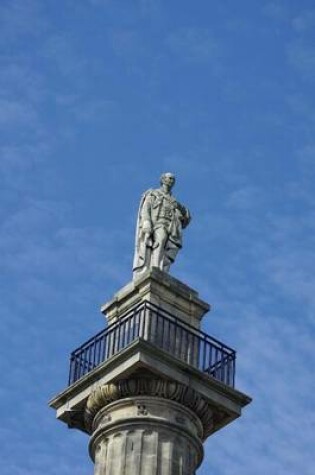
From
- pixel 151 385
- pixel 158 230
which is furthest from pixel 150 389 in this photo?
pixel 158 230

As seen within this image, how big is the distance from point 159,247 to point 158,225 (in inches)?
24.9

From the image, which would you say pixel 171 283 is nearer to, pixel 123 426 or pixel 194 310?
pixel 194 310

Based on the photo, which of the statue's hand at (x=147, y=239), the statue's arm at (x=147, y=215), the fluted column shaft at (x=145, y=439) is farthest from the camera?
the statue's arm at (x=147, y=215)

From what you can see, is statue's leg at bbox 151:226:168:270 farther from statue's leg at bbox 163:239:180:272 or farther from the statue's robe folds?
statue's leg at bbox 163:239:180:272

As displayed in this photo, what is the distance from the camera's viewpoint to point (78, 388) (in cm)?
3275

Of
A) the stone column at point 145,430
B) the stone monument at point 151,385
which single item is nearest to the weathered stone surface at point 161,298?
the stone monument at point 151,385

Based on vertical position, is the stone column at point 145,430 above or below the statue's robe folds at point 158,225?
below

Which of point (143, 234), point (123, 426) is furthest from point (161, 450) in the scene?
point (143, 234)

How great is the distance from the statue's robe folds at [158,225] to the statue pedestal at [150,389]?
1100 millimetres

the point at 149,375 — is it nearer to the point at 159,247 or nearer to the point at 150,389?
the point at 150,389

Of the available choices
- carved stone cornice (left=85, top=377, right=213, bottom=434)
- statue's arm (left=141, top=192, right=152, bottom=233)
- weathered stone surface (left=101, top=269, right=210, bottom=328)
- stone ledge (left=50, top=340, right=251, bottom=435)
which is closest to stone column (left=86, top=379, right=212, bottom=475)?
carved stone cornice (left=85, top=377, right=213, bottom=434)

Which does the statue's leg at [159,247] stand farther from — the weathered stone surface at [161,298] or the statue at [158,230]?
the weathered stone surface at [161,298]

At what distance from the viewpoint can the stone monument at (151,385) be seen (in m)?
31.4

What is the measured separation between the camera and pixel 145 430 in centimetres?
3141
